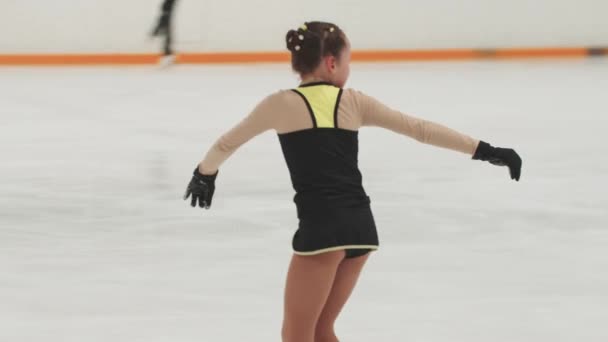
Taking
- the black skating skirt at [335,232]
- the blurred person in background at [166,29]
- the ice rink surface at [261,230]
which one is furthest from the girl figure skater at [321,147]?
the blurred person in background at [166,29]

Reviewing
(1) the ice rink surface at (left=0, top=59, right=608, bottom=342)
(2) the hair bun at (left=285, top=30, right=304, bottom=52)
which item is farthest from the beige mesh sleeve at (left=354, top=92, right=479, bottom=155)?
(1) the ice rink surface at (left=0, top=59, right=608, bottom=342)

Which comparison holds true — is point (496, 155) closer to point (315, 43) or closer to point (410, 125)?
point (410, 125)

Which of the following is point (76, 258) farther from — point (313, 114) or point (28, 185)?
point (313, 114)

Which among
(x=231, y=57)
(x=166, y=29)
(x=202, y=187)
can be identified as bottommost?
(x=231, y=57)

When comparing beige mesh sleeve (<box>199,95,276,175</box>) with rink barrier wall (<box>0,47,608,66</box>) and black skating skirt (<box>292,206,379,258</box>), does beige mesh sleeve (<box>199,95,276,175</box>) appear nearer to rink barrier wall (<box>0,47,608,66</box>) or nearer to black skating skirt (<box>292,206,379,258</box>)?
black skating skirt (<box>292,206,379,258</box>)

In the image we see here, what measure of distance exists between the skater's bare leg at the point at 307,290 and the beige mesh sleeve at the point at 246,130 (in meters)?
0.25

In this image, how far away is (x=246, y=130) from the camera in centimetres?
245

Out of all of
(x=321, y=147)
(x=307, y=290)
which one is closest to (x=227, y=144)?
(x=321, y=147)

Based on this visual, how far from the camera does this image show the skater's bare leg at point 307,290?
2.42 metres

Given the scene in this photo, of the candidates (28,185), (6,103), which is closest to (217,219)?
(28,185)

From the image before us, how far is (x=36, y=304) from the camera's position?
3.80m

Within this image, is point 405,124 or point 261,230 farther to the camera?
point 261,230

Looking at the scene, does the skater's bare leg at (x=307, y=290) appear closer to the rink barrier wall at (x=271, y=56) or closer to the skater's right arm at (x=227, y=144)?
the skater's right arm at (x=227, y=144)

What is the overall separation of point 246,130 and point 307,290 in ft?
1.08
